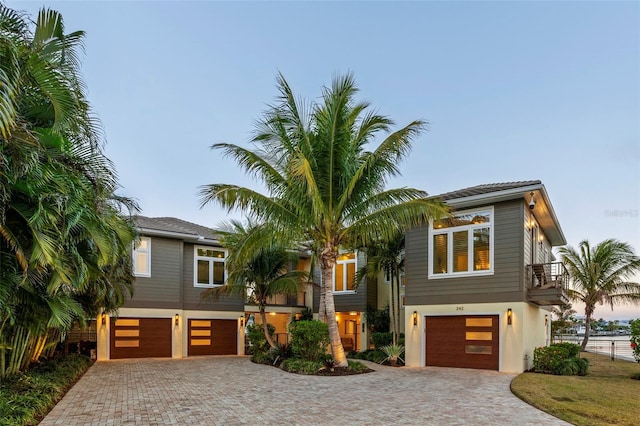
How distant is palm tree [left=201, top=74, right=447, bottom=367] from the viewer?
11.2 m

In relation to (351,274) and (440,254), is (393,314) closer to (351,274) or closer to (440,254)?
(440,254)

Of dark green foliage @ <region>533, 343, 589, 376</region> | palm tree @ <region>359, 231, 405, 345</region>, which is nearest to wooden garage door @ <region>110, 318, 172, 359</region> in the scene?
palm tree @ <region>359, 231, 405, 345</region>

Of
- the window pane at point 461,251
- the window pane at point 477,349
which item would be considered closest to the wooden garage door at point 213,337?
the window pane at point 477,349

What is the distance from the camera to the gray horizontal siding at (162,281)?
16.3m

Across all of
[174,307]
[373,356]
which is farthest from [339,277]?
[174,307]

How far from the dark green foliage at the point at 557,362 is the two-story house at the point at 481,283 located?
0.36 metres

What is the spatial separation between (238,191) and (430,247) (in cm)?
619

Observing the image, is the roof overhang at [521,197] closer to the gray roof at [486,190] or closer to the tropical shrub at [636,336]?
the gray roof at [486,190]

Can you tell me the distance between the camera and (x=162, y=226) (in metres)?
17.2

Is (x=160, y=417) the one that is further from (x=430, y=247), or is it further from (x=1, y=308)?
(x=430, y=247)

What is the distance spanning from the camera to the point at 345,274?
19.0 m

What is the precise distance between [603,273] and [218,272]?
1855 cm

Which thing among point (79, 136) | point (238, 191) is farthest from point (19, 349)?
point (238, 191)

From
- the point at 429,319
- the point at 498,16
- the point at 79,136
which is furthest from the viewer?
the point at 498,16
